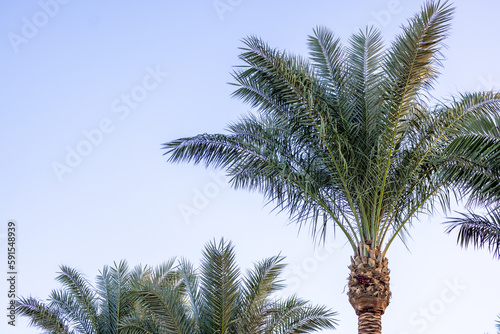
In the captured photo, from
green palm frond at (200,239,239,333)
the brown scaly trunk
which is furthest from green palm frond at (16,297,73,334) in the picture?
the brown scaly trunk

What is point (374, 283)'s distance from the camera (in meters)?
10.2

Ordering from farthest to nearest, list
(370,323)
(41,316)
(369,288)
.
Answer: (41,316) → (369,288) → (370,323)

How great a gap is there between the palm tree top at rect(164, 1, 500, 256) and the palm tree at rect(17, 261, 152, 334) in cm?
531

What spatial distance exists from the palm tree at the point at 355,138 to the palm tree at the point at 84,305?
17.6 feet

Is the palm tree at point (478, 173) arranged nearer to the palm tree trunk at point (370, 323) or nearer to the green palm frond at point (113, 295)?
the palm tree trunk at point (370, 323)

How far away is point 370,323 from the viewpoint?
10.1 metres

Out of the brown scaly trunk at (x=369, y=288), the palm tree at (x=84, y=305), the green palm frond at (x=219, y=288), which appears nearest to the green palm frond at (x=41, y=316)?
the palm tree at (x=84, y=305)

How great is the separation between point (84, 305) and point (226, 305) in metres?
4.98

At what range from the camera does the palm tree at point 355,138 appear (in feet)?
33.8

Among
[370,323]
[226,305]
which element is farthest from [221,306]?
[370,323]

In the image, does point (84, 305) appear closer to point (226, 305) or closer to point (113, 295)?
point (113, 295)

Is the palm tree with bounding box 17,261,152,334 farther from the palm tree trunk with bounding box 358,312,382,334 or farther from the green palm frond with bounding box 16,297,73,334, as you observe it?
the palm tree trunk with bounding box 358,312,382,334

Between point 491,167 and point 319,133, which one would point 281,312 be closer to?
point 319,133

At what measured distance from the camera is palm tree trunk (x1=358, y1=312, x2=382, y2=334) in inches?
397
